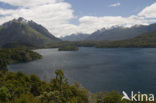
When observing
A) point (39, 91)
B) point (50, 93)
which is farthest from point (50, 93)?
point (39, 91)

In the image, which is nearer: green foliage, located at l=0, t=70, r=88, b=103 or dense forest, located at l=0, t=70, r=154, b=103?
green foliage, located at l=0, t=70, r=88, b=103

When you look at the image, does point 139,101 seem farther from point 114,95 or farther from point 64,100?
point 64,100

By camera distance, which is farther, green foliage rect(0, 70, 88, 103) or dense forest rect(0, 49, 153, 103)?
dense forest rect(0, 49, 153, 103)

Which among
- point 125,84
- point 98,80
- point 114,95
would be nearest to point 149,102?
point 114,95

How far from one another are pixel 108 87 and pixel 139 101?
4966cm

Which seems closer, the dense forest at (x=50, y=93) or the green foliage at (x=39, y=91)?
the green foliage at (x=39, y=91)

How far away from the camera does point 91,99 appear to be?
64.4 m

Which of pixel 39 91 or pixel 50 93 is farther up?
pixel 50 93

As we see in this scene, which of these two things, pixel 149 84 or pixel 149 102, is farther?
pixel 149 84

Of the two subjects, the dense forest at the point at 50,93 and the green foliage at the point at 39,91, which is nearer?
the green foliage at the point at 39,91

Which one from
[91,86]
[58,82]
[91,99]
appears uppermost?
[58,82]

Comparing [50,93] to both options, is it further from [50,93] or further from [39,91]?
[39,91]

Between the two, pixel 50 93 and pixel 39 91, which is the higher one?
pixel 50 93

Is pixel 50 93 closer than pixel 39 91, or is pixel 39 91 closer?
pixel 50 93
